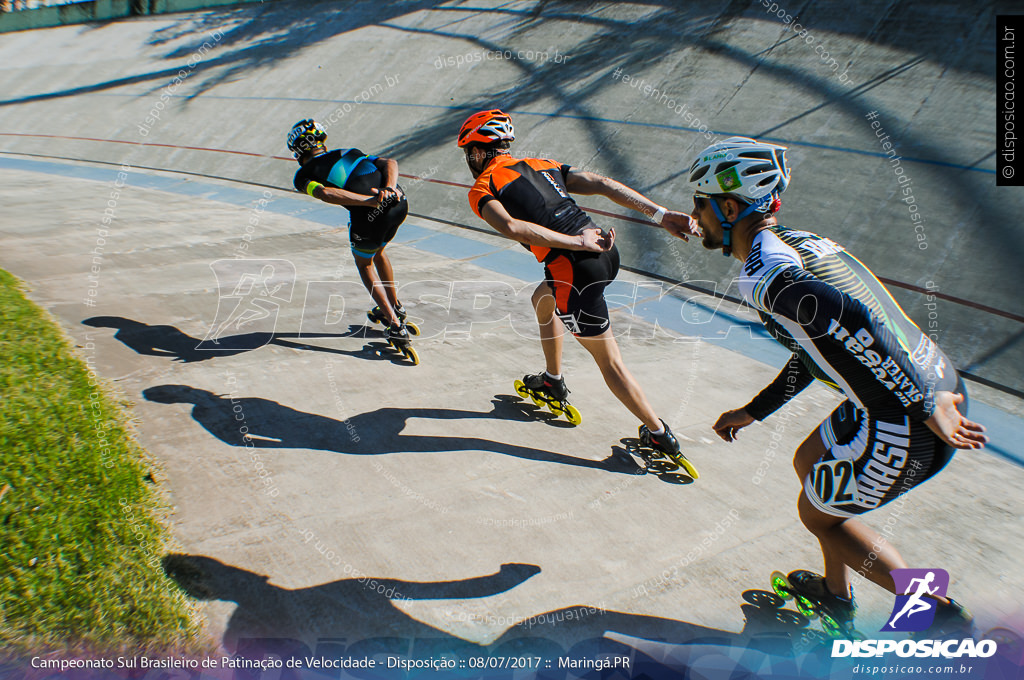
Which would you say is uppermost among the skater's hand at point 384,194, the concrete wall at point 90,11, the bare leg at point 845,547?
the concrete wall at point 90,11

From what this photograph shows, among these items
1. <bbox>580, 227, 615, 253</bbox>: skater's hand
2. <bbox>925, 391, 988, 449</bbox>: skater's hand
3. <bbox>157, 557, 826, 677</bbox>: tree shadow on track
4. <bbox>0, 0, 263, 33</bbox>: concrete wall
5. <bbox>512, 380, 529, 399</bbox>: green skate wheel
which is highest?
<bbox>0, 0, 263, 33</bbox>: concrete wall

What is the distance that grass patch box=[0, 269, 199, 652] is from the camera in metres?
2.40

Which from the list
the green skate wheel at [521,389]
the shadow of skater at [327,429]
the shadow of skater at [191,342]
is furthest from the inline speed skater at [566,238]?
the shadow of skater at [191,342]

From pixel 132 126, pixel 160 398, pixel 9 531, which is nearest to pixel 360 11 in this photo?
pixel 132 126

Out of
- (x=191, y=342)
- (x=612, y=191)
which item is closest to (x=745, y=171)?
(x=612, y=191)

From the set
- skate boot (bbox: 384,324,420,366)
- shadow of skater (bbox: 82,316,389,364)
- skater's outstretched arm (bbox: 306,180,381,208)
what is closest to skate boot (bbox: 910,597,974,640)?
skate boot (bbox: 384,324,420,366)

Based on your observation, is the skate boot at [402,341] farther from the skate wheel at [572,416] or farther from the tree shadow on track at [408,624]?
the tree shadow on track at [408,624]

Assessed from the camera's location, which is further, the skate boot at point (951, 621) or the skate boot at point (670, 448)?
the skate boot at point (670, 448)

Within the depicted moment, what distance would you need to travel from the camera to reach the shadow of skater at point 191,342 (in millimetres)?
5262

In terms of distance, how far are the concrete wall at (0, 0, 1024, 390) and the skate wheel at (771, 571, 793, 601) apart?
358cm

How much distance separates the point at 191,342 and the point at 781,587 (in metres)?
4.72

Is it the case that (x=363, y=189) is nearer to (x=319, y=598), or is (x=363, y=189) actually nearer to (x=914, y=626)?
(x=319, y=598)

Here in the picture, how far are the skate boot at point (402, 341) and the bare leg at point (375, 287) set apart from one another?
70 millimetres

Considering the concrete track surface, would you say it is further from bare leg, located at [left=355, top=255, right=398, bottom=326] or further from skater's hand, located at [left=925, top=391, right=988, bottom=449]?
skater's hand, located at [left=925, top=391, right=988, bottom=449]
